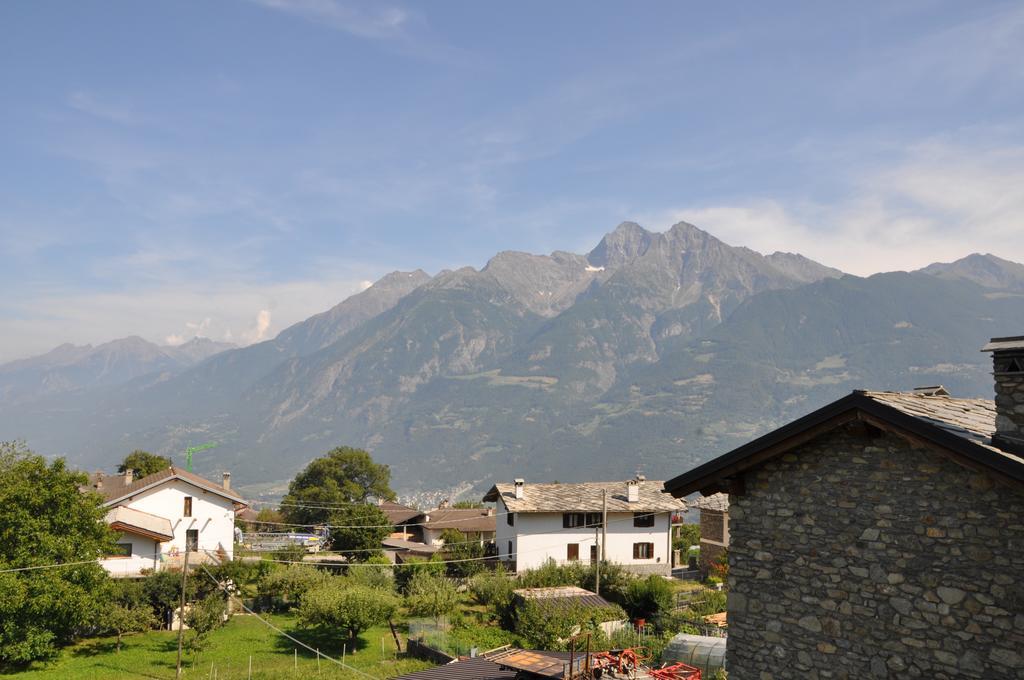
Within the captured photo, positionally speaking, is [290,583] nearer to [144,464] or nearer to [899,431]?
[144,464]

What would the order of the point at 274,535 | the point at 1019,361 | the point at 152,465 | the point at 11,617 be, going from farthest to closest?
the point at 274,535
the point at 152,465
the point at 11,617
the point at 1019,361

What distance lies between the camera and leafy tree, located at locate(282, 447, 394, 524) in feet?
282

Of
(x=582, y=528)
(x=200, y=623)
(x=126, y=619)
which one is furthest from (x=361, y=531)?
(x=200, y=623)

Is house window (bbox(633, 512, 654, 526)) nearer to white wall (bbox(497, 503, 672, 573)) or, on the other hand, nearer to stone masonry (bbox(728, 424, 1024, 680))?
white wall (bbox(497, 503, 672, 573))

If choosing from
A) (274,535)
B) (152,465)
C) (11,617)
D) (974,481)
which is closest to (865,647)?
(974,481)

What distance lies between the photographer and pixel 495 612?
4006 cm

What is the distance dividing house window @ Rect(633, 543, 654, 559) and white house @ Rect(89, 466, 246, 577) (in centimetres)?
2823

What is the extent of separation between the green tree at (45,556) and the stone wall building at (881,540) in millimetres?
33149

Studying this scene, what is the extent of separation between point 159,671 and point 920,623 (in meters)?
33.1

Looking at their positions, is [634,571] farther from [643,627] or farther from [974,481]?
[974,481]

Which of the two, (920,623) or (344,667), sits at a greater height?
(920,623)

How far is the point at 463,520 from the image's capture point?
253 feet

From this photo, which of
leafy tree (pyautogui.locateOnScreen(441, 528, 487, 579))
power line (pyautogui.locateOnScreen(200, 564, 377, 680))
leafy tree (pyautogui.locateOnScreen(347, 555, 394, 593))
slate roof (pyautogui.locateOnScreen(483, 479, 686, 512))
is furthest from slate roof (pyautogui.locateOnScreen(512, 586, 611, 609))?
slate roof (pyautogui.locateOnScreen(483, 479, 686, 512))

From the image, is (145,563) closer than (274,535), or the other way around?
(145,563)
